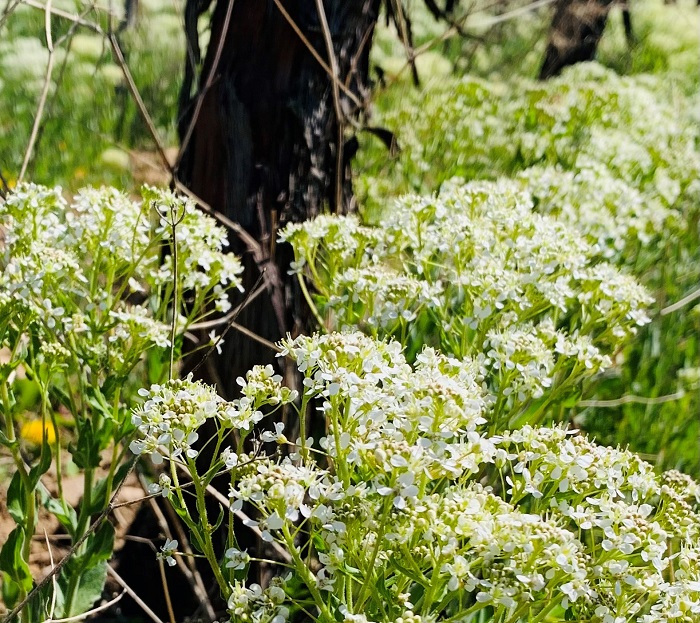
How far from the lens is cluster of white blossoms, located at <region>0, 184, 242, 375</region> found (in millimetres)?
1446

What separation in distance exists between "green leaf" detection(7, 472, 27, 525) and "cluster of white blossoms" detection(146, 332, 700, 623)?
55cm

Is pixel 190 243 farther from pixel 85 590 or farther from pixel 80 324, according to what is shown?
pixel 85 590

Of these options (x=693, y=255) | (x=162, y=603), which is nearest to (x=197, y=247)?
(x=162, y=603)

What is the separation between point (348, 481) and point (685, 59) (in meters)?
5.33

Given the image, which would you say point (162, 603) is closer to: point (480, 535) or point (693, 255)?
point (480, 535)

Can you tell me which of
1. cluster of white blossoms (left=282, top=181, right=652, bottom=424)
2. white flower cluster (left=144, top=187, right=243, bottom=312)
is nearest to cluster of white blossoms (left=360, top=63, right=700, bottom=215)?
cluster of white blossoms (left=282, top=181, right=652, bottom=424)

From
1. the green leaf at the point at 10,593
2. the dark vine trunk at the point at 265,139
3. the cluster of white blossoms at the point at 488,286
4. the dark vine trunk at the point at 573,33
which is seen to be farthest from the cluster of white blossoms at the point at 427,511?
the dark vine trunk at the point at 573,33

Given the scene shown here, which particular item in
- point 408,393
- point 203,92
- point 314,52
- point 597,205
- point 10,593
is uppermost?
point 314,52

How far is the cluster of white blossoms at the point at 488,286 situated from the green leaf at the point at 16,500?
0.68 metres

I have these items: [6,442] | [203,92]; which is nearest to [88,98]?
[203,92]

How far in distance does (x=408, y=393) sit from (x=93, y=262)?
820 millimetres

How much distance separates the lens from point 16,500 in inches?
58.7

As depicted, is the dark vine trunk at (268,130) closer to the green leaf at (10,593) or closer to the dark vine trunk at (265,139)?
the dark vine trunk at (265,139)

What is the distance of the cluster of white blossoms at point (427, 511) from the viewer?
38.1 inches
